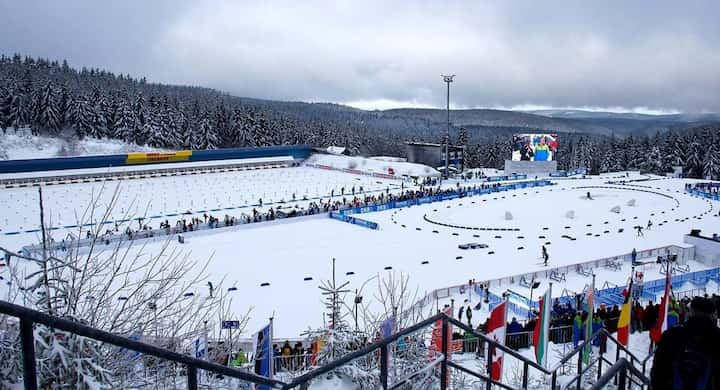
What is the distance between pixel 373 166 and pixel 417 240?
37.0 metres

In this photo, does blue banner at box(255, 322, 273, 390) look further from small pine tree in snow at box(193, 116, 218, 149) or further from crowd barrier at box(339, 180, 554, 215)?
small pine tree in snow at box(193, 116, 218, 149)

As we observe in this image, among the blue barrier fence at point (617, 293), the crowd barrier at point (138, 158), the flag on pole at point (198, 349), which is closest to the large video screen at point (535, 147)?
the crowd barrier at point (138, 158)

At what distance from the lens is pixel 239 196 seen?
43.4 metres

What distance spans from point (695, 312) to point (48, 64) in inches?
5050

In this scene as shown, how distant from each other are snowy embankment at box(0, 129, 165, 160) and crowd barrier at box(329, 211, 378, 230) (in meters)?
44.4

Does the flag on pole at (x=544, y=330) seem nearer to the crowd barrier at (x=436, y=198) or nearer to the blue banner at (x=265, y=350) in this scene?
the blue banner at (x=265, y=350)

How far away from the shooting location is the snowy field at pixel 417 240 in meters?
18.8

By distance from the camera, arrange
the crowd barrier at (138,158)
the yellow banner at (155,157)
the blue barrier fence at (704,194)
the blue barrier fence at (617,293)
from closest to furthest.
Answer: the blue barrier fence at (617,293), the blue barrier fence at (704,194), the crowd barrier at (138,158), the yellow banner at (155,157)

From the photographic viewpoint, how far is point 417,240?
2647cm

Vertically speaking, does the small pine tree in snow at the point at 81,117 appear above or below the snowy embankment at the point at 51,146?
above

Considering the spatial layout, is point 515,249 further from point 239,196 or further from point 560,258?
point 239,196

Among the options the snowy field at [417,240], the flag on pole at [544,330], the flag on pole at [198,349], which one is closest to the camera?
the flag on pole at [198,349]

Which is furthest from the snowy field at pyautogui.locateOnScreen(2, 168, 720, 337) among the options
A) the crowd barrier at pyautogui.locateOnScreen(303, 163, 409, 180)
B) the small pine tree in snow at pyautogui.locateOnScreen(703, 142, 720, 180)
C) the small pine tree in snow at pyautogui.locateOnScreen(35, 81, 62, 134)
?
the small pine tree in snow at pyautogui.locateOnScreen(35, 81, 62, 134)

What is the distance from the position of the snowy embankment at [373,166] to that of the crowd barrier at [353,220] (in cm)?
2424
